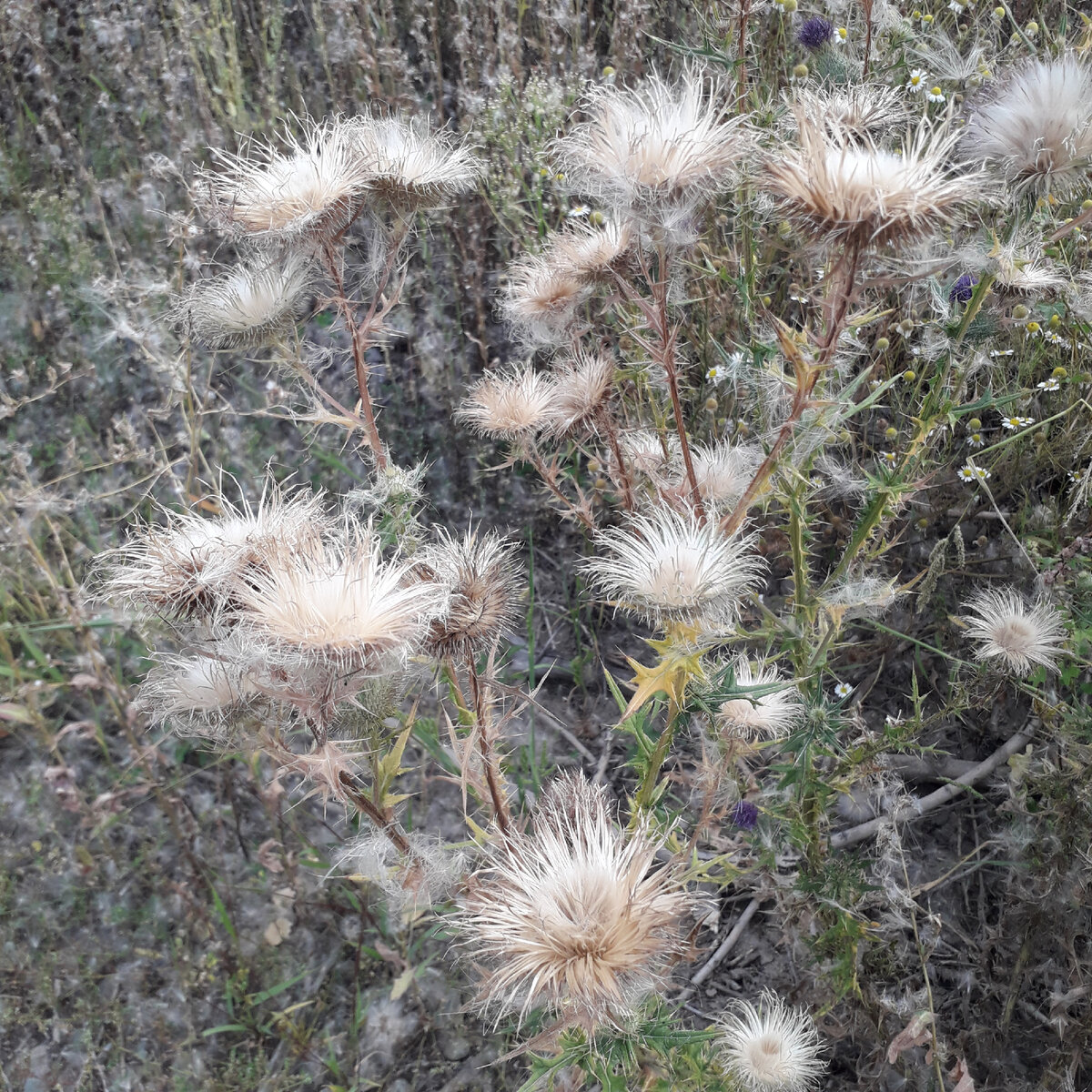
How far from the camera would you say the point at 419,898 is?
1495mm

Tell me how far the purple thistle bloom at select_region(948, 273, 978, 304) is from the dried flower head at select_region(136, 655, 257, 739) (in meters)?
1.51

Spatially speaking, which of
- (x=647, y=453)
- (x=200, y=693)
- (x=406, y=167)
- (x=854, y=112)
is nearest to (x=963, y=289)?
(x=854, y=112)

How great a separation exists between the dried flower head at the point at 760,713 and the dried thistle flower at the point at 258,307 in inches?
42.3

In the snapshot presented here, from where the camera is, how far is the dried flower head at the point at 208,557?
1308 mm

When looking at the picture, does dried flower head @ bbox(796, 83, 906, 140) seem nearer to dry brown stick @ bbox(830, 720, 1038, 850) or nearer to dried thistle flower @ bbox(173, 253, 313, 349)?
dried thistle flower @ bbox(173, 253, 313, 349)

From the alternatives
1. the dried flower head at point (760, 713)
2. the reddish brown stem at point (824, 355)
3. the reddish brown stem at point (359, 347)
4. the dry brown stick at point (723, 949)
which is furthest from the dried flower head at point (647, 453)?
the dry brown stick at point (723, 949)

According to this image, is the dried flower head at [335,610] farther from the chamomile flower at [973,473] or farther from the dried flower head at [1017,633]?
the chamomile flower at [973,473]

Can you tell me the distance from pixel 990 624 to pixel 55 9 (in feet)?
13.9

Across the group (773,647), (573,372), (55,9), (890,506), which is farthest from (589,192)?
(55,9)

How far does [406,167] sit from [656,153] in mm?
450

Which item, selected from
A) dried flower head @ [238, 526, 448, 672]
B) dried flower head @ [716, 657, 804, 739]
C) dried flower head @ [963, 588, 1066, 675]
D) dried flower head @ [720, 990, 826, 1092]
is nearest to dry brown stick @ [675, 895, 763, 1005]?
dried flower head @ [720, 990, 826, 1092]

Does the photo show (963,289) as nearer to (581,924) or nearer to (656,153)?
(656,153)

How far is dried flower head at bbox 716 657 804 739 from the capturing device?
5.48ft

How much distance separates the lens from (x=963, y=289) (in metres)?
1.75
